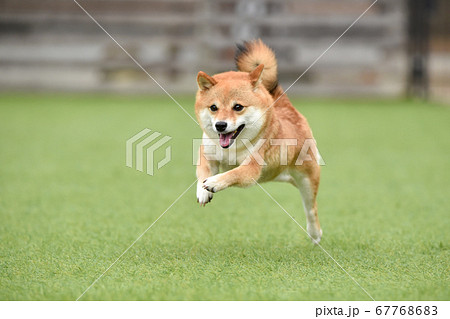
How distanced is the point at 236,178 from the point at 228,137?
0.18m

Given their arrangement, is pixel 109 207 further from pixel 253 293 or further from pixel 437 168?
pixel 437 168

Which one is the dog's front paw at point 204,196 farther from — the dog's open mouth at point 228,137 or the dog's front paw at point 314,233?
the dog's front paw at point 314,233

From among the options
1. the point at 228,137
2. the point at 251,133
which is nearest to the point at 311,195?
the point at 251,133

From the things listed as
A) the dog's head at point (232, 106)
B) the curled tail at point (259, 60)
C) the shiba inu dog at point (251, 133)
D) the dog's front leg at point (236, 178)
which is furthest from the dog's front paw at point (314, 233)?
the curled tail at point (259, 60)

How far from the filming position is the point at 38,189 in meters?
5.07

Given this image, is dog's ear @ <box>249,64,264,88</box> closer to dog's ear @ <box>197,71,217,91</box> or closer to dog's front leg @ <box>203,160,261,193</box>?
dog's ear @ <box>197,71,217,91</box>

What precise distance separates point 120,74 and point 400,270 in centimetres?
1031

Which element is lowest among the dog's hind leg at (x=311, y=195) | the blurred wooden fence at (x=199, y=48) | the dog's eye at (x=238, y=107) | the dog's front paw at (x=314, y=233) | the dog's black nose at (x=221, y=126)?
the blurred wooden fence at (x=199, y=48)

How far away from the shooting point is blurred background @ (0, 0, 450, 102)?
38.2 ft

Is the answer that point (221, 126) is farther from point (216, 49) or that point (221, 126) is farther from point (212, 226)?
point (216, 49)

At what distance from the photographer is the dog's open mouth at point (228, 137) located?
3.15 metres

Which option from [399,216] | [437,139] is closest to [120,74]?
[437,139]

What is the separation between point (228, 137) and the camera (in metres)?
3.17

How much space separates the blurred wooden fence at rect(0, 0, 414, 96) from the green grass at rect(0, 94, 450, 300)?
3999 millimetres
